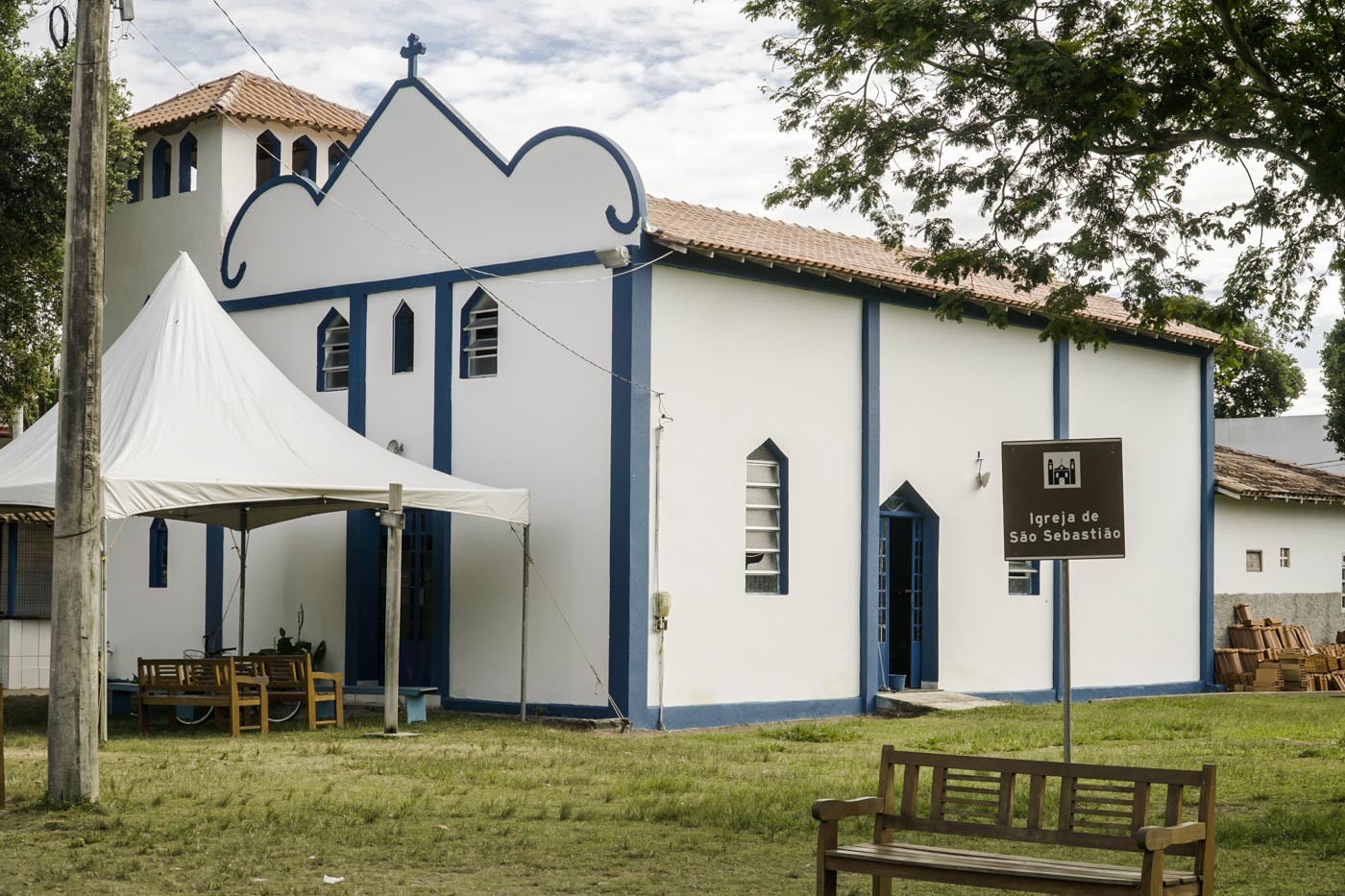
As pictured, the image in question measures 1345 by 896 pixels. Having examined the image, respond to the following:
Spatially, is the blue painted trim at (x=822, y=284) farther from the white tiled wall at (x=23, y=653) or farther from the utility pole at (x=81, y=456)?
the white tiled wall at (x=23, y=653)

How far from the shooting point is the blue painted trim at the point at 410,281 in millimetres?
17500

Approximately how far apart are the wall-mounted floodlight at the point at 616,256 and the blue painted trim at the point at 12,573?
11657 mm

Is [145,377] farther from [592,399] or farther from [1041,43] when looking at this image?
[1041,43]

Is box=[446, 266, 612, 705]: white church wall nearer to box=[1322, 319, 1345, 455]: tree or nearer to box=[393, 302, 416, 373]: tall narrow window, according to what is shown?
box=[393, 302, 416, 373]: tall narrow window

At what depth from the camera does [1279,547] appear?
86.2 ft

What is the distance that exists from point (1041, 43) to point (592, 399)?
7.50 metres

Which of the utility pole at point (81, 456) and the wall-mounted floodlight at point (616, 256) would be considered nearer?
the utility pole at point (81, 456)

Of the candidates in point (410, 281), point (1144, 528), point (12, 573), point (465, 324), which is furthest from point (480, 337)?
point (1144, 528)

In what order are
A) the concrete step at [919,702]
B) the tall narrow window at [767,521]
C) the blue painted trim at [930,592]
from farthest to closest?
the blue painted trim at [930,592] → the concrete step at [919,702] → the tall narrow window at [767,521]

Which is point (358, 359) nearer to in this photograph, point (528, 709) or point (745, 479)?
point (528, 709)

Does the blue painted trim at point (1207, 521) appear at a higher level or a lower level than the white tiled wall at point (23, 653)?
higher

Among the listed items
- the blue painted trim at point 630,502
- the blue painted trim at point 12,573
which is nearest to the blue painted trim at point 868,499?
the blue painted trim at point 630,502

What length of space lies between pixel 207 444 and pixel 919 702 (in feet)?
28.0

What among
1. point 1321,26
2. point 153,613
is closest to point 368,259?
point 153,613
